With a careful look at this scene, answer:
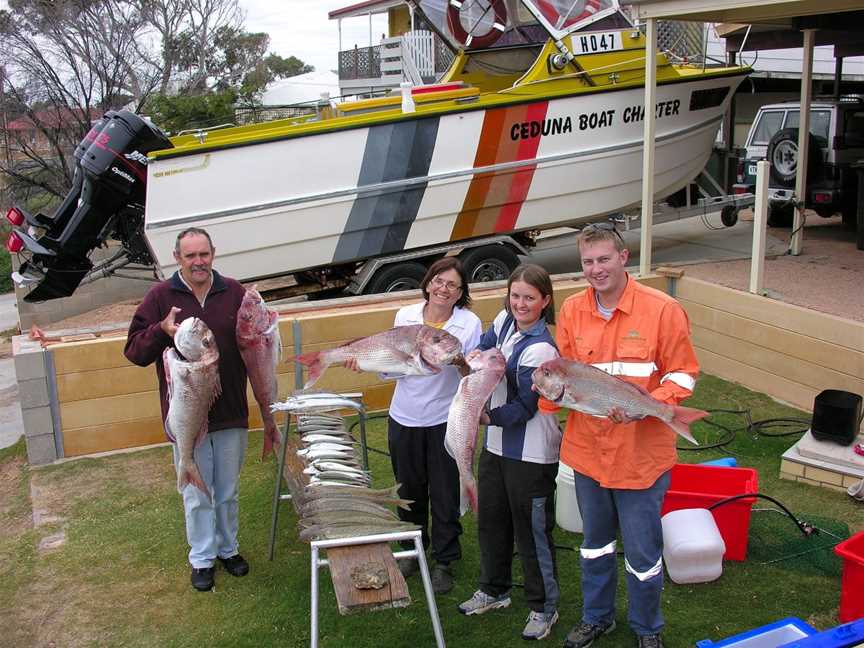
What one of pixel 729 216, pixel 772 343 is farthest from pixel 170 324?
pixel 729 216

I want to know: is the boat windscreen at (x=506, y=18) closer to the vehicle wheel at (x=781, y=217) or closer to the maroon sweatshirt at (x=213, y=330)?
the vehicle wheel at (x=781, y=217)

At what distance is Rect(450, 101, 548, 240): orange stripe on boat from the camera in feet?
28.1

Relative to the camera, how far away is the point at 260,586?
4.28m

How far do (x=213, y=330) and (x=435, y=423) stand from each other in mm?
1150

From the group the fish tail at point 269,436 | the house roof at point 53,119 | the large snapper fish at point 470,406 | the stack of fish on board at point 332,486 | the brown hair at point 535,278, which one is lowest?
the stack of fish on board at point 332,486

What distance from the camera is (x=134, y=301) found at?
12.2m

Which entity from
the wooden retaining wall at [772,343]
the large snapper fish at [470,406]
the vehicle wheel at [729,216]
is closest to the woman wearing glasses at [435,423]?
the large snapper fish at [470,406]

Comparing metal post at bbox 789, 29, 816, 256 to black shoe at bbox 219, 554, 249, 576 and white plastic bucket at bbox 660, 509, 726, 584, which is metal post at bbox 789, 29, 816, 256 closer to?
white plastic bucket at bbox 660, 509, 726, 584

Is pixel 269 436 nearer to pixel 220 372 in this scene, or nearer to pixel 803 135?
pixel 220 372

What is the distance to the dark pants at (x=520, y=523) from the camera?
3447 millimetres

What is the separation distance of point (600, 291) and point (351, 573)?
1.43 meters

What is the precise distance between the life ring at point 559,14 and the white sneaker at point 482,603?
6.96 meters

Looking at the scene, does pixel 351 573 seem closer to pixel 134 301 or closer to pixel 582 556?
pixel 582 556

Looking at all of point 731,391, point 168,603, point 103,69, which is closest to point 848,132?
point 731,391
